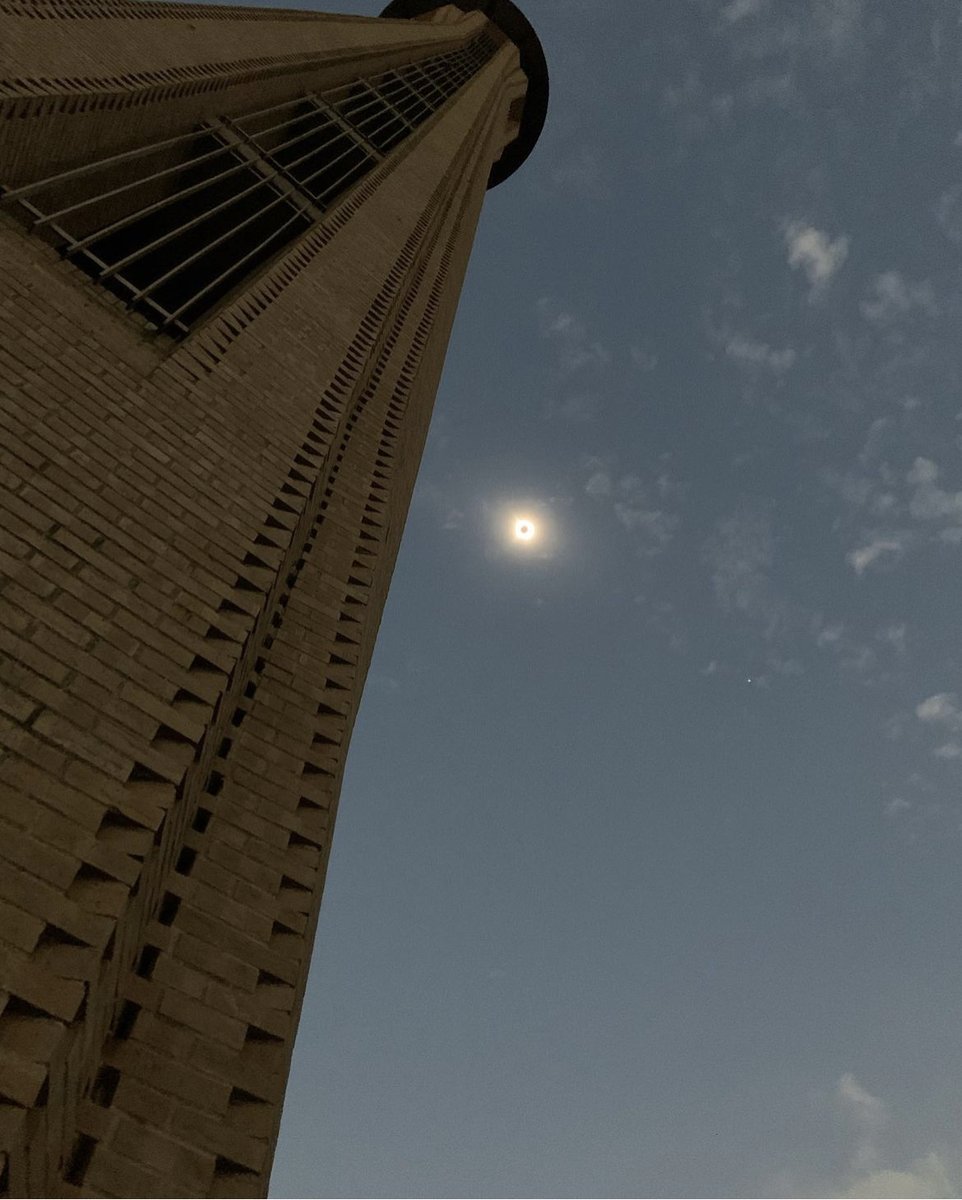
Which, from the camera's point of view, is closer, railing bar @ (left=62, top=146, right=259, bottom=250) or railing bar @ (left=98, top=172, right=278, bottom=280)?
railing bar @ (left=98, top=172, right=278, bottom=280)

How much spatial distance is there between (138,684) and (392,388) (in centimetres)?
676

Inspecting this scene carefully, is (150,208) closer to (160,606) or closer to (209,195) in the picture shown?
(209,195)

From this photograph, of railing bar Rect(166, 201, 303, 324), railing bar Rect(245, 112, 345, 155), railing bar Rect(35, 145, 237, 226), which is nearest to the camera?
railing bar Rect(35, 145, 237, 226)

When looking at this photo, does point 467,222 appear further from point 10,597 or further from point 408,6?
point 408,6

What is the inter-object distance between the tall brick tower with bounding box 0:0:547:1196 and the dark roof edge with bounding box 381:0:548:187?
20389 millimetres

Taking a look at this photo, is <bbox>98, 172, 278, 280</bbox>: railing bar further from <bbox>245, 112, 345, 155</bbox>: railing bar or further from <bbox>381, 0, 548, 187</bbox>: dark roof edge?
<bbox>381, 0, 548, 187</bbox>: dark roof edge

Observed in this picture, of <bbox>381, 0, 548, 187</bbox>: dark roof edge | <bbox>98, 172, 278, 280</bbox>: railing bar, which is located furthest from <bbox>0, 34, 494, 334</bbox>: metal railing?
<bbox>381, 0, 548, 187</bbox>: dark roof edge

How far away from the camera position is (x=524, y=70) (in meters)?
30.0

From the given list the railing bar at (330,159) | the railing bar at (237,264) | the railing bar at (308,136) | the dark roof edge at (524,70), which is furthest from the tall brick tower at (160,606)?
the dark roof edge at (524,70)

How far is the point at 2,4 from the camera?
28.3 feet

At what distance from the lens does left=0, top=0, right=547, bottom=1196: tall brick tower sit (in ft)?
11.2

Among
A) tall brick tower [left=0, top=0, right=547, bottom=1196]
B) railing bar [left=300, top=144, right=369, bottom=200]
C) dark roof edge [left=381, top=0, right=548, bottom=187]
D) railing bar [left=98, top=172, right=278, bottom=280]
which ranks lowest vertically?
tall brick tower [left=0, top=0, right=547, bottom=1196]

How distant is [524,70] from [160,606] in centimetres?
3059

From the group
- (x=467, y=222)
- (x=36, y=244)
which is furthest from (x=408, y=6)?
(x=36, y=244)
